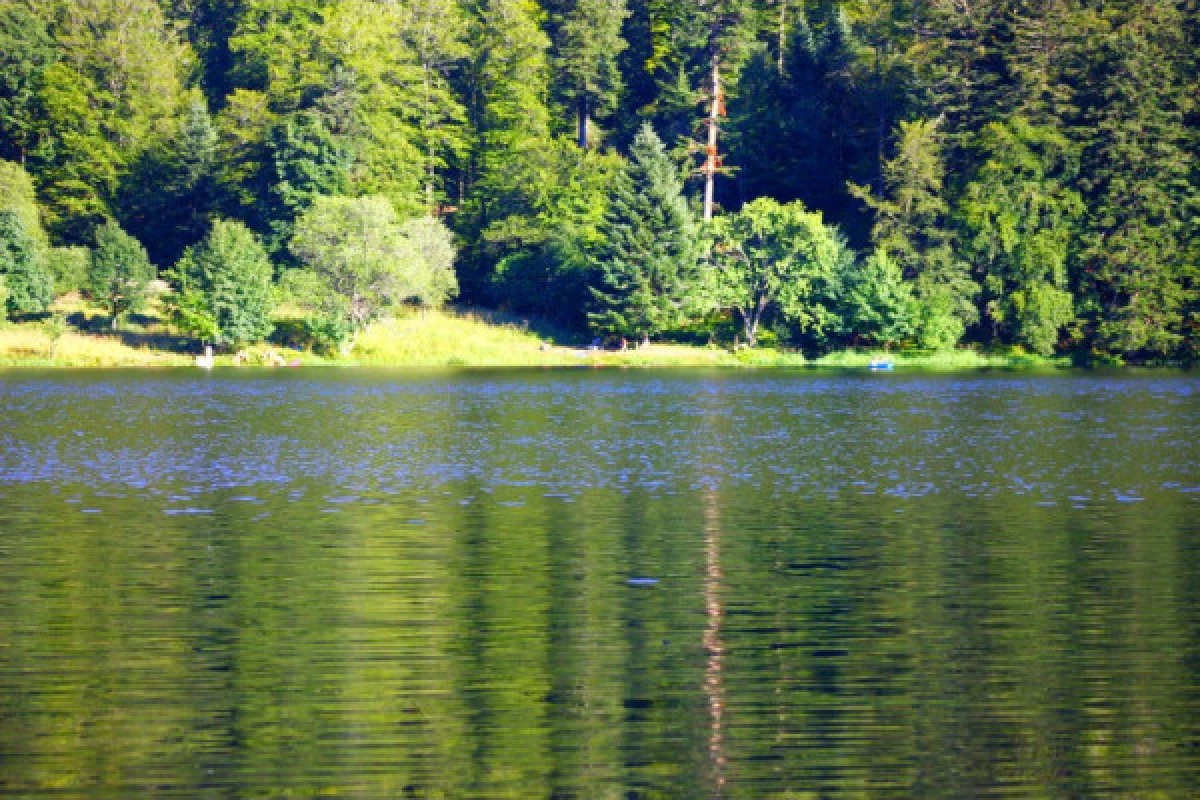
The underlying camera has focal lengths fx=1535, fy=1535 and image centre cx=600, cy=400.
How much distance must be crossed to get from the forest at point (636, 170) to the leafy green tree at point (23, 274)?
21cm

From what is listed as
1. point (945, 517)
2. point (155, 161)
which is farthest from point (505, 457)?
point (155, 161)

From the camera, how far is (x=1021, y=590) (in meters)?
22.1

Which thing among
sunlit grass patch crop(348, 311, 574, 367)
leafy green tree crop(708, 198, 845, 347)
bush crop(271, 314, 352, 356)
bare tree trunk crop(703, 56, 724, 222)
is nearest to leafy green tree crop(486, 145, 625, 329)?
sunlit grass patch crop(348, 311, 574, 367)

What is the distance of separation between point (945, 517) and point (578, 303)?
274ft

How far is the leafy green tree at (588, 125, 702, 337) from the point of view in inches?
4186

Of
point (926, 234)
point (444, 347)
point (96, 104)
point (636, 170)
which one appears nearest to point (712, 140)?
point (636, 170)

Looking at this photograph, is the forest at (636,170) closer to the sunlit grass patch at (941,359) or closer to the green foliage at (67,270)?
the green foliage at (67,270)

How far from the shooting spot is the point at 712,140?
12238cm

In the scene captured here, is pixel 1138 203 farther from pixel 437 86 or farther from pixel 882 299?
pixel 437 86

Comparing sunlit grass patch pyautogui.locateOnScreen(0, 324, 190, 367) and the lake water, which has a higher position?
sunlit grass patch pyautogui.locateOnScreen(0, 324, 190, 367)

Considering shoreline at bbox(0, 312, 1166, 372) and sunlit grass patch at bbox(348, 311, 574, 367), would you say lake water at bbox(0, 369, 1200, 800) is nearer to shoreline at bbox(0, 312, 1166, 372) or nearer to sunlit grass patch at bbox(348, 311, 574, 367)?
shoreline at bbox(0, 312, 1166, 372)

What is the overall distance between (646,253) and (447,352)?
15.4 m

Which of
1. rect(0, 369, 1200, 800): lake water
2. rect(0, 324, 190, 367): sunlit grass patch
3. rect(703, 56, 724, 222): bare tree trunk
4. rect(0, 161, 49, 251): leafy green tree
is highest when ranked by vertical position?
rect(703, 56, 724, 222): bare tree trunk

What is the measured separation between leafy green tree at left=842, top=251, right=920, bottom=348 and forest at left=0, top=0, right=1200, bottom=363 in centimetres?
20
